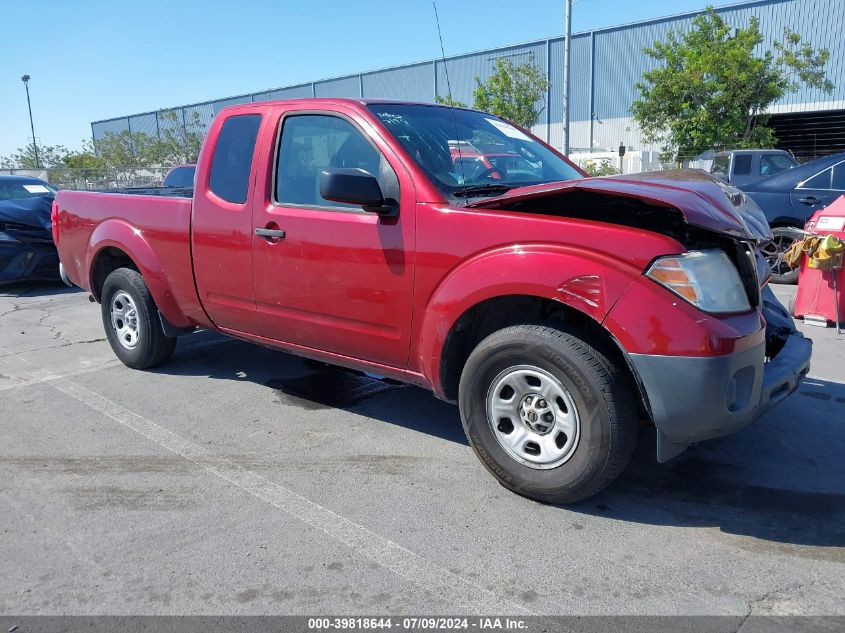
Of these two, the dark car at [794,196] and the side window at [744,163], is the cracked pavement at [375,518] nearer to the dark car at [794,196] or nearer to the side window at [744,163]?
the dark car at [794,196]

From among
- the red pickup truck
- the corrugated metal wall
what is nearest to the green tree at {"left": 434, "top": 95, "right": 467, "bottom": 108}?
the red pickup truck

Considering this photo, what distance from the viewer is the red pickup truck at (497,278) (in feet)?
9.60

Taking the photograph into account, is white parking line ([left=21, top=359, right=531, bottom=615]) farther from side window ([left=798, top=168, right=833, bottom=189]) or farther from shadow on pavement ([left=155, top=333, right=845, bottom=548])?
side window ([left=798, top=168, right=833, bottom=189])

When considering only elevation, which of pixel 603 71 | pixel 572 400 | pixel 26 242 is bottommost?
pixel 572 400

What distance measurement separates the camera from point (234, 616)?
102 inches

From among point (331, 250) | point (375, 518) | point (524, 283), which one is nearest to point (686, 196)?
point (524, 283)

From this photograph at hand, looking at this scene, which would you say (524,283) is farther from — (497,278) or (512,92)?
(512,92)

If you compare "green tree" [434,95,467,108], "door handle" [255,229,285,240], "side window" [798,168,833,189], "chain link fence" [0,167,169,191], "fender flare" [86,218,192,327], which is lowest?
"fender flare" [86,218,192,327]

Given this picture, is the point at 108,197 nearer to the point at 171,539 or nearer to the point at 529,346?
the point at 171,539

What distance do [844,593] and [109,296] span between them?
5.40m

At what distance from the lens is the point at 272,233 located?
4.22m

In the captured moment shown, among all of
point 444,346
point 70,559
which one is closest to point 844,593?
point 444,346

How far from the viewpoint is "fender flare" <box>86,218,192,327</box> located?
519cm

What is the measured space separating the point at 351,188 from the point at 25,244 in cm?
827
